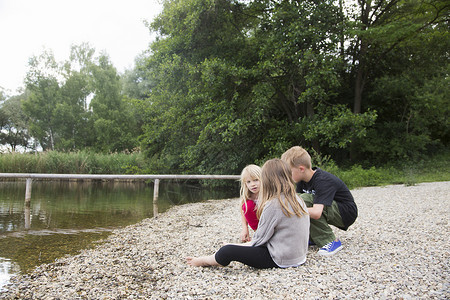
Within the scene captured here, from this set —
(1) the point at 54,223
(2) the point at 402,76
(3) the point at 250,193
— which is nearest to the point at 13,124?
(1) the point at 54,223

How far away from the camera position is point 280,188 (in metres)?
3.20

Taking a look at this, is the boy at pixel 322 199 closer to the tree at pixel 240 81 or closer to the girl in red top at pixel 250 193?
the girl in red top at pixel 250 193

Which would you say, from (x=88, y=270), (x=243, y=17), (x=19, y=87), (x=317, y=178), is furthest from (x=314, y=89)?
(x=19, y=87)

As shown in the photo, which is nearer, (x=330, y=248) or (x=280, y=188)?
(x=280, y=188)

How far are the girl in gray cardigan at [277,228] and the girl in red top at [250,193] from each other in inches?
23.9

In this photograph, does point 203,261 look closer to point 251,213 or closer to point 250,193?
point 251,213

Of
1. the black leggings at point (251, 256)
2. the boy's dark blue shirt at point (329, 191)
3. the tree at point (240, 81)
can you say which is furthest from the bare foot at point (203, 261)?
the tree at point (240, 81)

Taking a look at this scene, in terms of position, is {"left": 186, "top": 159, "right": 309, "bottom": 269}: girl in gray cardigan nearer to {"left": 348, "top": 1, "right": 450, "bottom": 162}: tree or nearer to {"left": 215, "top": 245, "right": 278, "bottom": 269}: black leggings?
{"left": 215, "top": 245, "right": 278, "bottom": 269}: black leggings

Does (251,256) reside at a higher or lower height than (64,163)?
higher

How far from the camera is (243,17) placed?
626 inches

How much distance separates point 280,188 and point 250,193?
945mm

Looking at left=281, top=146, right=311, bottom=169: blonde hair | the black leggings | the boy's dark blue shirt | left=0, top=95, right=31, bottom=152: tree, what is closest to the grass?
the boy's dark blue shirt

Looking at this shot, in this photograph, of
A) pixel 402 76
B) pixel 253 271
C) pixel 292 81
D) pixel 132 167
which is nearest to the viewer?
pixel 253 271

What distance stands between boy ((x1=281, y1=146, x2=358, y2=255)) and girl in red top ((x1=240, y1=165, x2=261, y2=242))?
0.40 meters
